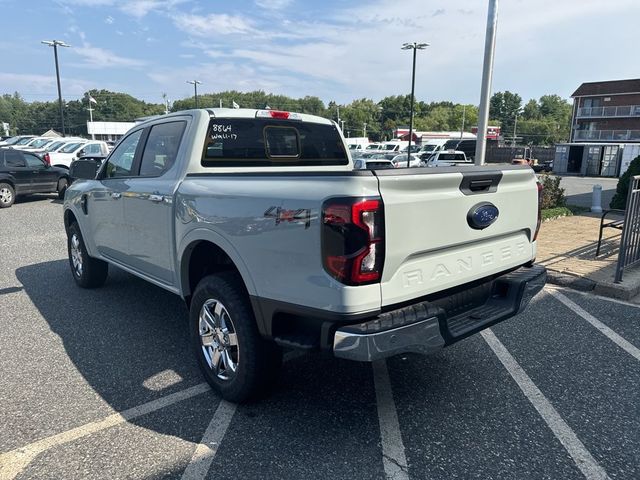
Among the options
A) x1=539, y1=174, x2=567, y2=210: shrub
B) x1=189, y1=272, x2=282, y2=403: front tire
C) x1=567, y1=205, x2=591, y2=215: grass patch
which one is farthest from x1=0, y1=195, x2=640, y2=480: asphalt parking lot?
x1=567, y1=205, x2=591, y2=215: grass patch

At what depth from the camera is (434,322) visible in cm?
265

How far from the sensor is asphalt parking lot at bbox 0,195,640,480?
2.67 m

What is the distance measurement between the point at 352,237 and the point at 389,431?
1.33m

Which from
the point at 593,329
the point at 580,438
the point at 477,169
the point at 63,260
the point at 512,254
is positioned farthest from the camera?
the point at 63,260

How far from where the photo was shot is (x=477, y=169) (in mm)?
3098

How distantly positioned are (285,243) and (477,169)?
53.4 inches

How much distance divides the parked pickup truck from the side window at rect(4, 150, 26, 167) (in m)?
12.6

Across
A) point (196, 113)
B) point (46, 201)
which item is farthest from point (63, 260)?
point (46, 201)

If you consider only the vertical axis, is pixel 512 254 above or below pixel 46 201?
above

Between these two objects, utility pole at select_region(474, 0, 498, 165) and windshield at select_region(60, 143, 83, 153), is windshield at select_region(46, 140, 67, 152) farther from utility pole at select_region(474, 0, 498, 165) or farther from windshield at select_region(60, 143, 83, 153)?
utility pole at select_region(474, 0, 498, 165)

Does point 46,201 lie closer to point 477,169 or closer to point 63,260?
point 63,260

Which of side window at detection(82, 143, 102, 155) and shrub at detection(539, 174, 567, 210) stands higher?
side window at detection(82, 143, 102, 155)

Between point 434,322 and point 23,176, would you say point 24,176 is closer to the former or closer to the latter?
point 23,176

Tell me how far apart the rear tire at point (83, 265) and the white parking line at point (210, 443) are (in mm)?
3183
